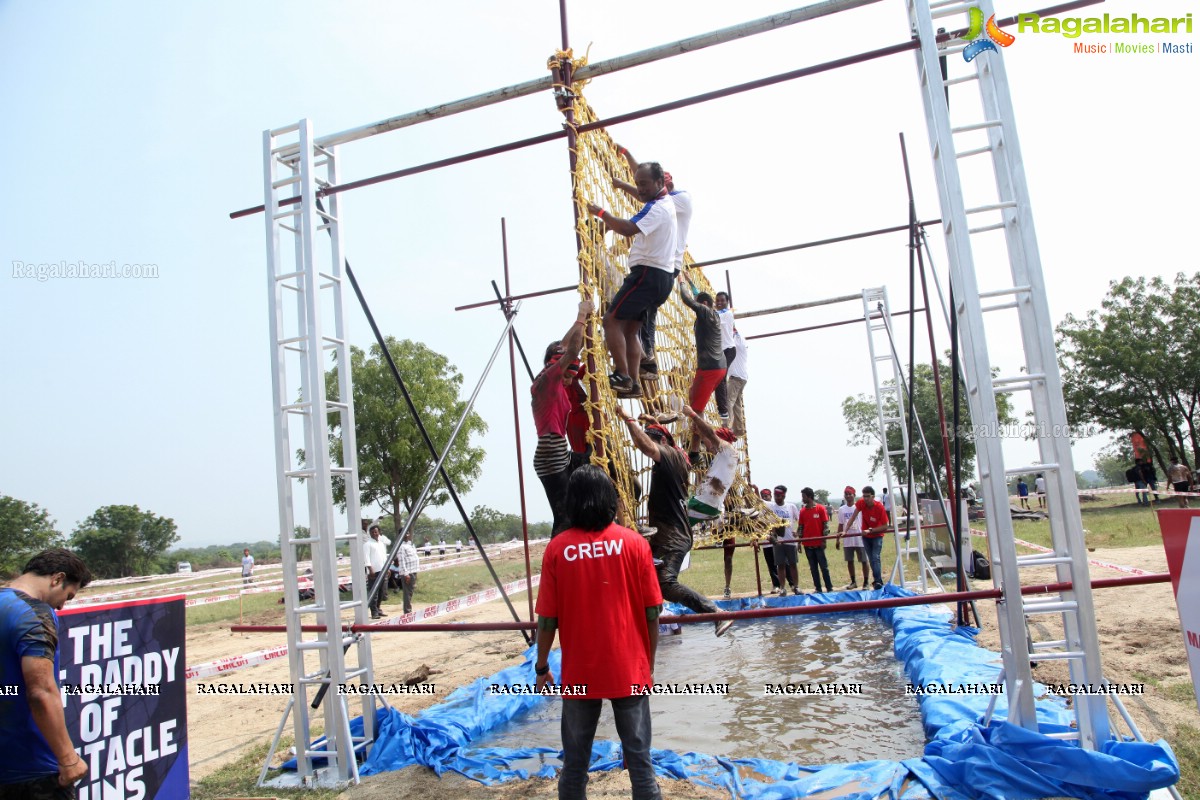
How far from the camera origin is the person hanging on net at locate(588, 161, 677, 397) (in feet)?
15.4

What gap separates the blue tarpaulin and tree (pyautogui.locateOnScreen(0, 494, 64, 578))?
2985 centimetres

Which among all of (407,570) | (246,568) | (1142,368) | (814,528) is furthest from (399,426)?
(1142,368)

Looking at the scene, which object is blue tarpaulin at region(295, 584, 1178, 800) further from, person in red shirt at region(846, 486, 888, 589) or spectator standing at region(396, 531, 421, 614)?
spectator standing at region(396, 531, 421, 614)

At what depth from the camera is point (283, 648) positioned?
8414 mm

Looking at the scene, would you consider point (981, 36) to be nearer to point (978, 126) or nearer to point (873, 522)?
point (978, 126)

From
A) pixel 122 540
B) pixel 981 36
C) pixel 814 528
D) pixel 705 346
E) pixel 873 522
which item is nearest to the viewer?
pixel 981 36

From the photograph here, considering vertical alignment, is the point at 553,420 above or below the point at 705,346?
below

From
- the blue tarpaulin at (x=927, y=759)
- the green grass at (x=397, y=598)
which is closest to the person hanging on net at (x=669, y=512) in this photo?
the blue tarpaulin at (x=927, y=759)

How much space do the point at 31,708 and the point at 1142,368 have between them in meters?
26.4

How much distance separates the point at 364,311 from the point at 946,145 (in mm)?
3806

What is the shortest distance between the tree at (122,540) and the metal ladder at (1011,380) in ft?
123

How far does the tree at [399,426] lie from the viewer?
19.3m

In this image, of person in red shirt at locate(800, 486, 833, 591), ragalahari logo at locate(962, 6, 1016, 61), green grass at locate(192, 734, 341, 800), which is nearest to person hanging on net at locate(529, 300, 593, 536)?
green grass at locate(192, 734, 341, 800)

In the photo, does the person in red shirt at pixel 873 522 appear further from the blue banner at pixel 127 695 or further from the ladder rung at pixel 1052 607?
the blue banner at pixel 127 695
